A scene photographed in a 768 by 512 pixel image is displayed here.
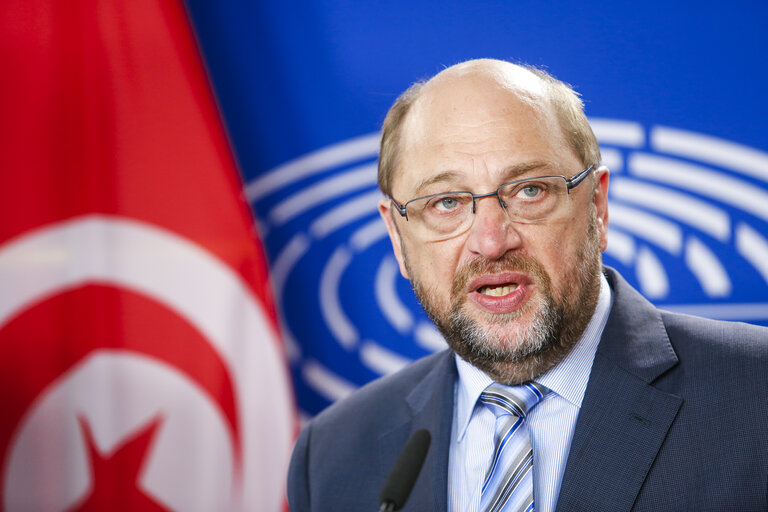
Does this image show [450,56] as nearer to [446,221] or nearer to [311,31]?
[311,31]

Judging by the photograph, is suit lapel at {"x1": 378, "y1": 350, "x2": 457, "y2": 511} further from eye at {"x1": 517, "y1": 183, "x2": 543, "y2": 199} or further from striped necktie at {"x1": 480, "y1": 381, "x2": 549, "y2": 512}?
eye at {"x1": 517, "y1": 183, "x2": 543, "y2": 199}

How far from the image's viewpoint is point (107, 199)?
336 cm

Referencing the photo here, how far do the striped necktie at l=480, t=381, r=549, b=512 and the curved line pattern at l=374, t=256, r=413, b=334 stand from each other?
4.69 feet

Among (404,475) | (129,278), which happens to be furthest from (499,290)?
(129,278)

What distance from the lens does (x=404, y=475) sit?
1.34m

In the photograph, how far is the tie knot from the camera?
180 centimetres

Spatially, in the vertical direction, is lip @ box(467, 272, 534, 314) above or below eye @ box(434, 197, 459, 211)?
below

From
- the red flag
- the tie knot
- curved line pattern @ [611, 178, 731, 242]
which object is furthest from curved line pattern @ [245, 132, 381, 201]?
the tie knot

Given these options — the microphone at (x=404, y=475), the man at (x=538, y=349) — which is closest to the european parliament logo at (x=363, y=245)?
the man at (x=538, y=349)

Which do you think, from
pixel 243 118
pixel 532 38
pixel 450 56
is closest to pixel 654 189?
pixel 532 38

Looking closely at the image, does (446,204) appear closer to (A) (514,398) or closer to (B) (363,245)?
(A) (514,398)

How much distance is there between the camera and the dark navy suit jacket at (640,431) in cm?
157

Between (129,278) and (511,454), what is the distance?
2.22 meters

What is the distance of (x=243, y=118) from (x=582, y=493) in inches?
93.0
